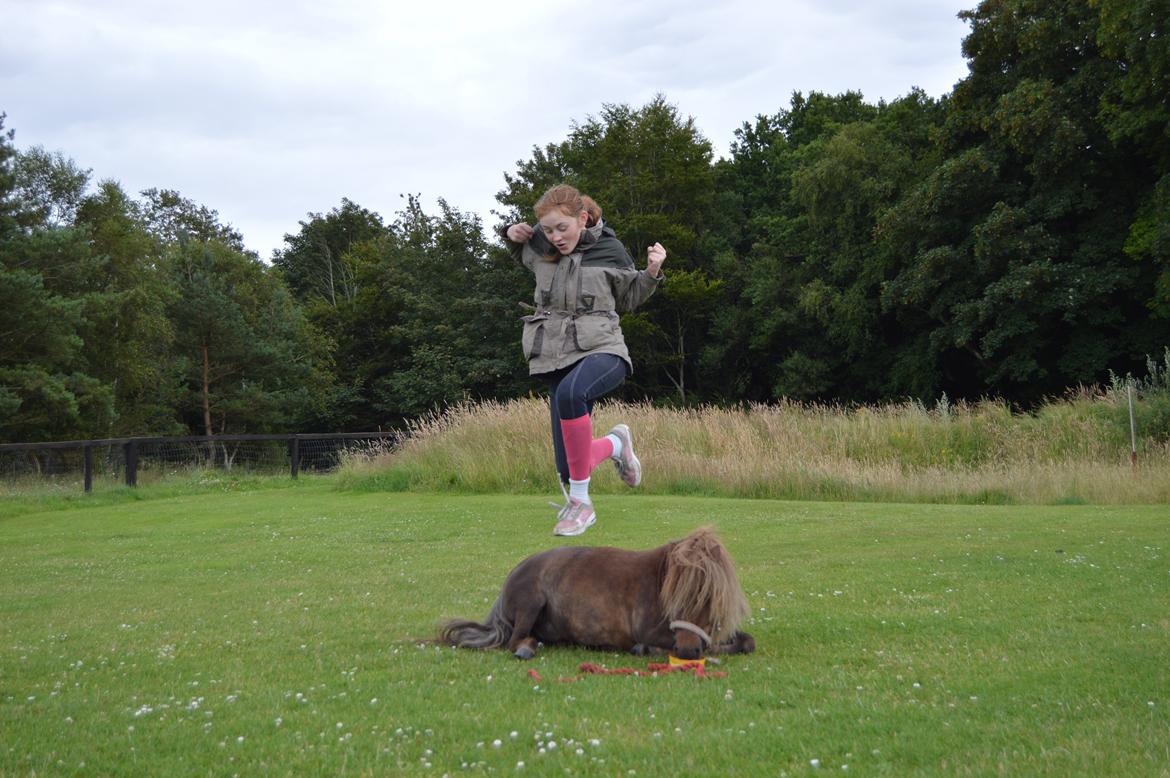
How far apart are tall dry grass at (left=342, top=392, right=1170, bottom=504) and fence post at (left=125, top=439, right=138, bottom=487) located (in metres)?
5.08

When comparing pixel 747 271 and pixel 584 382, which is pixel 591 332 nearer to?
pixel 584 382

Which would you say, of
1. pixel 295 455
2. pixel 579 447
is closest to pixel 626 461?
pixel 579 447

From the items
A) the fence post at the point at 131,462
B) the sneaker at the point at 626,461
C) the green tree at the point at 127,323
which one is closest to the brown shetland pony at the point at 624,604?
the sneaker at the point at 626,461

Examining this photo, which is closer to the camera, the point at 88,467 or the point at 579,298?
the point at 579,298

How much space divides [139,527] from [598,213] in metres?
8.92

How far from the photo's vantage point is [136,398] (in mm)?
46688

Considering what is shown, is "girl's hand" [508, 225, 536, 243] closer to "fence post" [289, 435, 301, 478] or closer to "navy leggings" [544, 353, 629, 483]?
"navy leggings" [544, 353, 629, 483]

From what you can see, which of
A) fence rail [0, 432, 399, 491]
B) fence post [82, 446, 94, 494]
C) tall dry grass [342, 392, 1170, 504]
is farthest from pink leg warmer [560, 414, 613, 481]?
fence post [82, 446, 94, 494]

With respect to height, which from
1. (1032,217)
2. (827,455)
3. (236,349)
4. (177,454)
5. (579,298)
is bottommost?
(827,455)

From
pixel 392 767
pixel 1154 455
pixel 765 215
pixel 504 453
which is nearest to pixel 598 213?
pixel 392 767

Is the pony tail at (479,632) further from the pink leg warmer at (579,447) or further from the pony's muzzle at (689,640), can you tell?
the pink leg warmer at (579,447)

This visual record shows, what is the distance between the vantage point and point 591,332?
619 centimetres

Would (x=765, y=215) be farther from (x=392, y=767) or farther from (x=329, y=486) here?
(x=392, y=767)

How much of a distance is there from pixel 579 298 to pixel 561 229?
440mm
